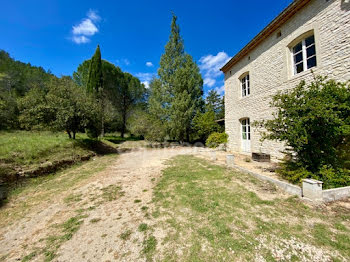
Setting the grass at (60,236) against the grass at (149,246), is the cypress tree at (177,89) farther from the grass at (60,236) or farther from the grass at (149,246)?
the grass at (149,246)

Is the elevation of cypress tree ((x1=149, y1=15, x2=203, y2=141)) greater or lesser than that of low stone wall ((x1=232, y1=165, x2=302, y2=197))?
greater

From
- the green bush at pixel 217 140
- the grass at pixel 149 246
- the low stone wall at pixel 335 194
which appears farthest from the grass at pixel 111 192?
the green bush at pixel 217 140

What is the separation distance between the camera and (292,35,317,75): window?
5207 mm

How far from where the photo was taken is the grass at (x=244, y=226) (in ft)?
5.97

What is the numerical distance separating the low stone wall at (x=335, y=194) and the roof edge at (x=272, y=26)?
6817 mm

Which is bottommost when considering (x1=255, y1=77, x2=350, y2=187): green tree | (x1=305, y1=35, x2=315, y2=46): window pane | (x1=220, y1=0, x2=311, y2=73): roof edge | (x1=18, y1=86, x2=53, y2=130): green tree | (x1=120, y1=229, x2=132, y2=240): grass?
(x1=120, y1=229, x2=132, y2=240): grass

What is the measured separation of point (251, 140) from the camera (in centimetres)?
780

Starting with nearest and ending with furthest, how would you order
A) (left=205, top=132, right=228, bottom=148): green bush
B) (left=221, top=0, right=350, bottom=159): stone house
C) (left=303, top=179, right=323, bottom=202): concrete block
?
(left=303, top=179, right=323, bottom=202): concrete block, (left=221, top=0, right=350, bottom=159): stone house, (left=205, top=132, right=228, bottom=148): green bush

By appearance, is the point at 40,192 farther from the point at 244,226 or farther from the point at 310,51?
the point at 310,51

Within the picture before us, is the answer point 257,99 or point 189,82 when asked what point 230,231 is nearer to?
point 257,99

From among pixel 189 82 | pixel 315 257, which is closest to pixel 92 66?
pixel 189 82

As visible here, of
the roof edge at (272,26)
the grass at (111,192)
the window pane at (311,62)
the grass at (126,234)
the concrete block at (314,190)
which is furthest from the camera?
the roof edge at (272,26)

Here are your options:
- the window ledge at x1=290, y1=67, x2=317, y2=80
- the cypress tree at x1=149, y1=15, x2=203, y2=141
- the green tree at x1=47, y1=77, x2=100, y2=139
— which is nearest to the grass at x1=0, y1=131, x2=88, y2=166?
the green tree at x1=47, y1=77, x2=100, y2=139

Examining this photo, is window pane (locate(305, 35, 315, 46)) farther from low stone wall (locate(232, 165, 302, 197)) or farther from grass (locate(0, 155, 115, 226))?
grass (locate(0, 155, 115, 226))
